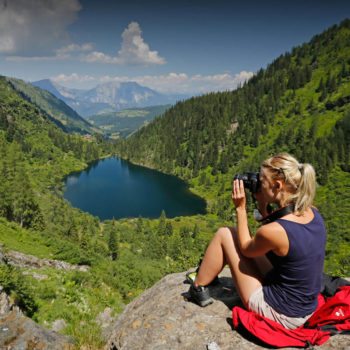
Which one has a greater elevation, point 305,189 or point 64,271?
point 305,189

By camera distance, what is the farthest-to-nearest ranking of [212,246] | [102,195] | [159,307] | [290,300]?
[102,195] → [159,307] → [212,246] → [290,300]

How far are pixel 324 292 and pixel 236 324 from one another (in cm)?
217

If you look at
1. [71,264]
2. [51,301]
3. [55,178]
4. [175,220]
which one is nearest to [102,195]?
[55,178]

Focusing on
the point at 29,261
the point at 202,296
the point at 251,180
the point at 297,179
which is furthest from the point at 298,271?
the point at 29,261

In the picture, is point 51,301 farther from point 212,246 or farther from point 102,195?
point 102,195

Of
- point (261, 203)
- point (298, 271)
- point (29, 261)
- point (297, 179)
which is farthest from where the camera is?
point (29, 261)

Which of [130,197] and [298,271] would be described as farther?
[130,197]

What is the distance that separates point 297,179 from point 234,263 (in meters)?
2.21

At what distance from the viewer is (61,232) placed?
57594 millimetres

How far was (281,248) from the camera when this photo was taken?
5391mm

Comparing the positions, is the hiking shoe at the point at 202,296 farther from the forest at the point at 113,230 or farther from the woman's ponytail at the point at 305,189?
the woman's ponytail at the point at 305,189

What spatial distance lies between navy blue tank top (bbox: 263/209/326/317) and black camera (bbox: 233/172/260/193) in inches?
37.5

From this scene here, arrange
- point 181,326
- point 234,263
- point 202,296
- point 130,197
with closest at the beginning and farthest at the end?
1. point 234,263
2. point 181,326
3. point 202,296
4. point 130,197

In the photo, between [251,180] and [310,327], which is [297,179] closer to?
[251,180]
